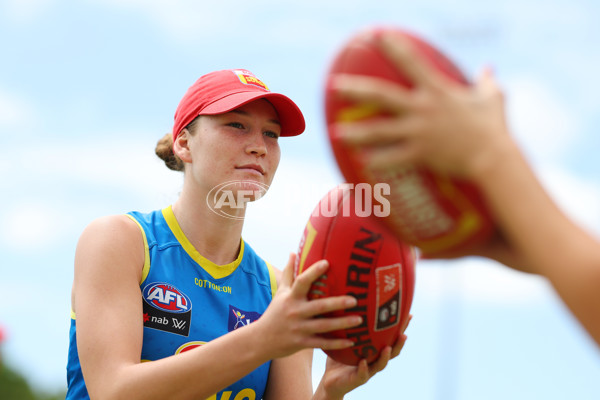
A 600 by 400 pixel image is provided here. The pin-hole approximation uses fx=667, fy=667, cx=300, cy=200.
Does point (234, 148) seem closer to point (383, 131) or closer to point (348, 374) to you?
point (348, 374)

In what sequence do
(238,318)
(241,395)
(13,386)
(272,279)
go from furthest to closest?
(13,386), (272,279), (238,318), (241,395)

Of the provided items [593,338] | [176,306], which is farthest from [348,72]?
[176,306]

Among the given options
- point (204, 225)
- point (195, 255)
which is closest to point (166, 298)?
point (195, 255)

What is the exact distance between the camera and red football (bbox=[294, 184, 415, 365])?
8.55 ft

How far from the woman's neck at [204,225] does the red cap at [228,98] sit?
45 cm

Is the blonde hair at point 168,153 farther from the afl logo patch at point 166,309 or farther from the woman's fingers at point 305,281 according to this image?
the woman's fingers at point 305,281

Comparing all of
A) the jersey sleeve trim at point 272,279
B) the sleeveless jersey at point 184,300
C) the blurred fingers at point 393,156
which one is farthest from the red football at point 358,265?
the jersey sleeve trim at point 272,279

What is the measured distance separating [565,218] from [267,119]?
242cm

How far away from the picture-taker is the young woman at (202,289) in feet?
8.76

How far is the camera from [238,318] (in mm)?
3711

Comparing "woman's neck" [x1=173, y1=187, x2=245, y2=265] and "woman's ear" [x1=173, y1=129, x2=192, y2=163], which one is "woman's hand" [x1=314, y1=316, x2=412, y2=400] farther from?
"woman's ear" [x1=173, y1=129, x2=192, y2=163]

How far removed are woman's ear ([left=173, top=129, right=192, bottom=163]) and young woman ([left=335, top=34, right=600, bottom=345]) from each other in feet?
7.47

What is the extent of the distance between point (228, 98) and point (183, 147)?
0.45m

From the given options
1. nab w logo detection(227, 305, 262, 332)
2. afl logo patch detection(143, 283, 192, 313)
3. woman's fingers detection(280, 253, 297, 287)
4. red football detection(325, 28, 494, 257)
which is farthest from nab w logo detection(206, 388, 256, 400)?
red football detection(325, 28, 494, 257)
